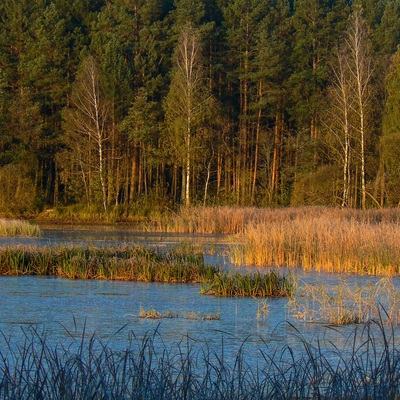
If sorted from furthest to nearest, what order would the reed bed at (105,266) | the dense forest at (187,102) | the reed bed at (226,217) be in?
the dense forest at (187,102) → the reed bed at (226,217) → the reed bed at (105,266)

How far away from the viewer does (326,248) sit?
17.4m

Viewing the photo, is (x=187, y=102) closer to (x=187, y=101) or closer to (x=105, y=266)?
(x=187, y=101)

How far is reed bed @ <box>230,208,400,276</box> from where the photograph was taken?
16422 millimetres

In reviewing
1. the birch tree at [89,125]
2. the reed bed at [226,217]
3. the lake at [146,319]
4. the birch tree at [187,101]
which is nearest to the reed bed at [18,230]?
the reed bed at [226,217]

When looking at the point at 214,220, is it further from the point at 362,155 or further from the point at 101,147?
the point at 101,147

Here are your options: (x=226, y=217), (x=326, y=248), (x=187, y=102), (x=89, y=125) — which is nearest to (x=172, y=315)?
(x=326, y=248)

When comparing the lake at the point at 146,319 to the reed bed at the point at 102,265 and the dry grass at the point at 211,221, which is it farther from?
the dry grass at the point at 211,221

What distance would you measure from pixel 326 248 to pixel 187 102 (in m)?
25.4

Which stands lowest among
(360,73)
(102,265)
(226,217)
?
(102,265)

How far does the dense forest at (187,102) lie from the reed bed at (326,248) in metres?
20.7

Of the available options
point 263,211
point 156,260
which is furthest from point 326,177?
point 156,260

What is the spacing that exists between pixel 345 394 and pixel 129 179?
43721mm

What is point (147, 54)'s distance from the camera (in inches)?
1870

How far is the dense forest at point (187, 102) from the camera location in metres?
42.1
